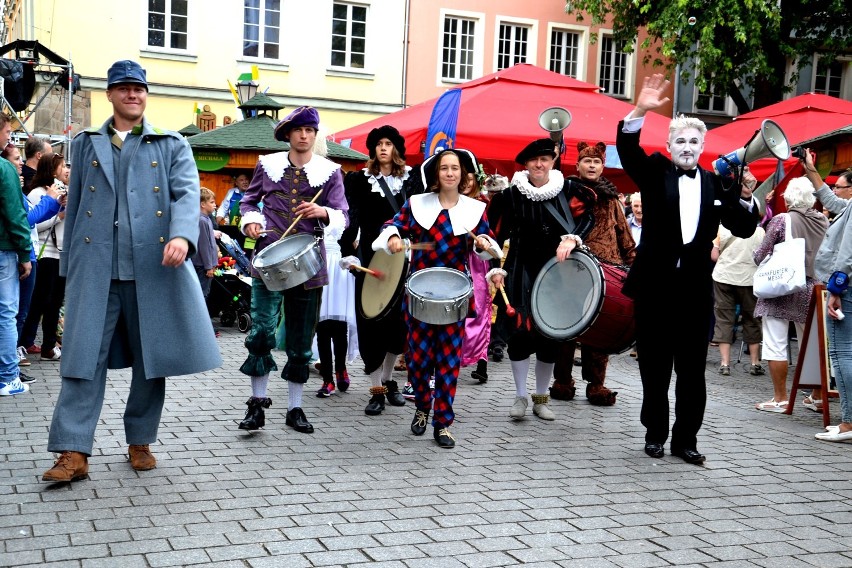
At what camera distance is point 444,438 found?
654 cm

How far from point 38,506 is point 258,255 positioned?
6.93 feet

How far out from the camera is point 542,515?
5094 mm

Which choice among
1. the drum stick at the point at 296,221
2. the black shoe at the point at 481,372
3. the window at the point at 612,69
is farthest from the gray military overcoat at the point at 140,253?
the window at the point at 612,69

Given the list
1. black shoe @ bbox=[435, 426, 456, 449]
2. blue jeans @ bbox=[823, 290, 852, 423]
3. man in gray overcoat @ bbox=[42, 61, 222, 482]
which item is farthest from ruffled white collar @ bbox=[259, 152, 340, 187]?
blue jeans @ bbox=[823, 290, 852, 423]

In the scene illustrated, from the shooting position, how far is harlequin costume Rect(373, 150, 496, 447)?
6.64 metres

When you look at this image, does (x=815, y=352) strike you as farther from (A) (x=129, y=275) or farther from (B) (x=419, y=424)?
(A) (x=129, y=275)

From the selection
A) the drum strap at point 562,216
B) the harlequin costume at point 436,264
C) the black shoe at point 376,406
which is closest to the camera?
the harlequin costume at point 436,264

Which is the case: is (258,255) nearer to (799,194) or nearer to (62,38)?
(799,194)

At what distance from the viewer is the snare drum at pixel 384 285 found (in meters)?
7.09

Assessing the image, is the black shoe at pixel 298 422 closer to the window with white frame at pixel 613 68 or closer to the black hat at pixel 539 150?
the black hat at pixel 539 150

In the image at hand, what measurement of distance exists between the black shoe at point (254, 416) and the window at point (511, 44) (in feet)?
79.0

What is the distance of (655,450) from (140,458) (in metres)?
3.11

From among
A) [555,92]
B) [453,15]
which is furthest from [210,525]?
[453,15]

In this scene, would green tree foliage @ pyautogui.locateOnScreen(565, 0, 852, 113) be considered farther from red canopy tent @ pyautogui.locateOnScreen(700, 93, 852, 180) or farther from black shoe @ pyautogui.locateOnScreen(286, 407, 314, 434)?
black shoe @ pyautogui.locateOnScreen(286, 407, 314, 434)
